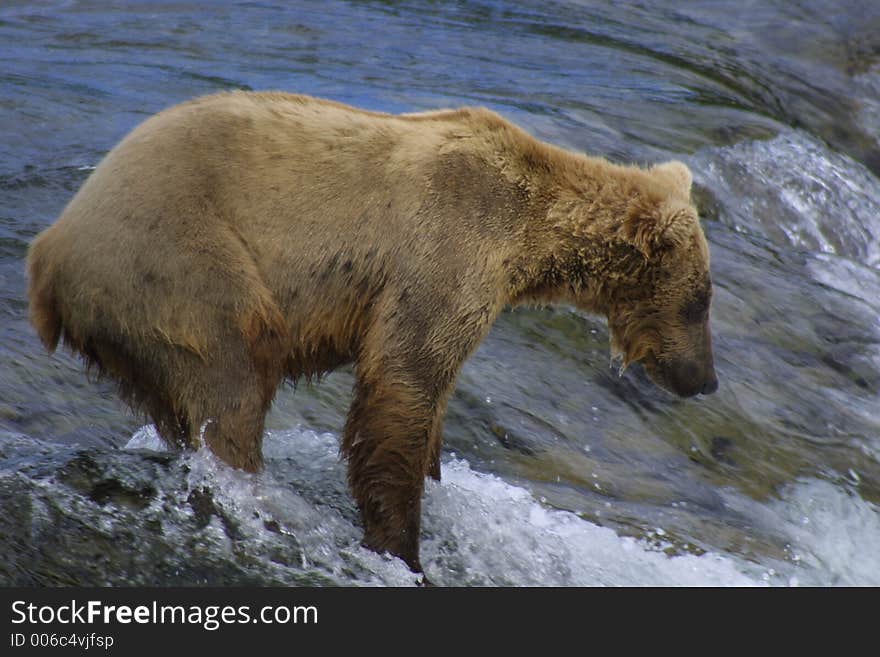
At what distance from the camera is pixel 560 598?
499cm

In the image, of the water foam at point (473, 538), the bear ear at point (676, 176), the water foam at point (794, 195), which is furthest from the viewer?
the water foam at point (794, 195)

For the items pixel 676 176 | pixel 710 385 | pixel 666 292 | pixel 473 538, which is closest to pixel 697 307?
pixel 666 292

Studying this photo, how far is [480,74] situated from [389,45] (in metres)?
1.25

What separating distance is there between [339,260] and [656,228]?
1.40 m

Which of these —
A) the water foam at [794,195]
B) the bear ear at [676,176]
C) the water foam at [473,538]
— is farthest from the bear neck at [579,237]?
the water foam at [794,195]

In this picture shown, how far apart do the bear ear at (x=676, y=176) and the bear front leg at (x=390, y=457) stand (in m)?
1.59

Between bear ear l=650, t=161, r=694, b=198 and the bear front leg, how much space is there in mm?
1595

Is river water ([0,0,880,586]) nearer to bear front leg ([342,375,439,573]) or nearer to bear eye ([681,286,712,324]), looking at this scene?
bear front leg ([342,375,439,573])

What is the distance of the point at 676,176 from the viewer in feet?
19.9

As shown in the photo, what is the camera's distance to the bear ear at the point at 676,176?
595 centimetres

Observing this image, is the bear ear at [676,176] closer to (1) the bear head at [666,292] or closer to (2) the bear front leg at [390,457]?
(1) the bear head at [666,292]

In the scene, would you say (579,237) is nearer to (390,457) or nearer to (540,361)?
(390,457)

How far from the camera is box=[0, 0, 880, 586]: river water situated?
205 inches

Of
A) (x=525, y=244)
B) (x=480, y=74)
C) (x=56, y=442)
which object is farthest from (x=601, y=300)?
(x=480, y=74)
